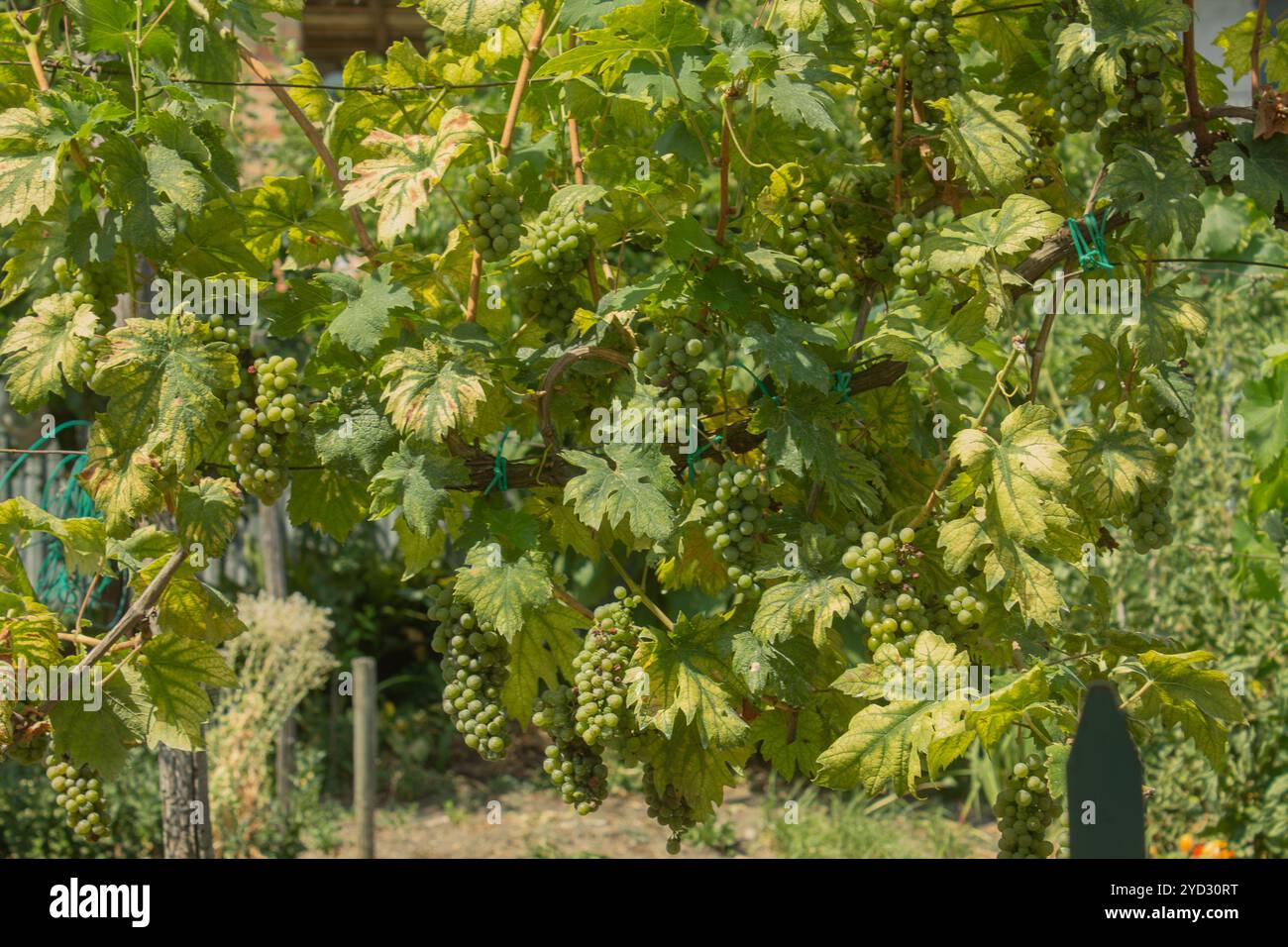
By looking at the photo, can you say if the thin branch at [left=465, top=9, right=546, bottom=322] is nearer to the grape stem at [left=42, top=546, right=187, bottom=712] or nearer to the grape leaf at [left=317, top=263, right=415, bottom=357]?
the grape leaf at [left=317, top=263, right=415, bottom=357]

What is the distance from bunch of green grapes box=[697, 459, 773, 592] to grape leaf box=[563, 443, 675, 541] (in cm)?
7

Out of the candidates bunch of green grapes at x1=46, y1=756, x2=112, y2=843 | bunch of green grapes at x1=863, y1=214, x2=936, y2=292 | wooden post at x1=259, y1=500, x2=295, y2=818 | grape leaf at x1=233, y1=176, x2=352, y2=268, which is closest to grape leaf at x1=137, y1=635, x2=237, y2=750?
bunch of green grapes at x1=46, y1=756, x2=112, y2=843

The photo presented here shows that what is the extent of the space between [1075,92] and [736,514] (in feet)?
2.48

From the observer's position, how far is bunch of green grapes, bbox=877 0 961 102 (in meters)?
1.81

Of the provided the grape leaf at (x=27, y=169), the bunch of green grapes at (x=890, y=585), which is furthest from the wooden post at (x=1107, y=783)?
the grape leaf at (x=27, y=169)

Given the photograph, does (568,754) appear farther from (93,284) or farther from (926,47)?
(926,47)

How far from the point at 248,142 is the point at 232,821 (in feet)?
11.1

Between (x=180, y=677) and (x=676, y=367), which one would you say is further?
(x=180, y=677)

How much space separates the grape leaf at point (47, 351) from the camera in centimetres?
180

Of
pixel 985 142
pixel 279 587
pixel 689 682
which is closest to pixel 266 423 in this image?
pixel 689 682

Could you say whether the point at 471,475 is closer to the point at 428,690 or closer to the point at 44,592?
the point at 44,592

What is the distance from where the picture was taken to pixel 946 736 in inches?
59.7

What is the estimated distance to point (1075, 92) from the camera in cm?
180
